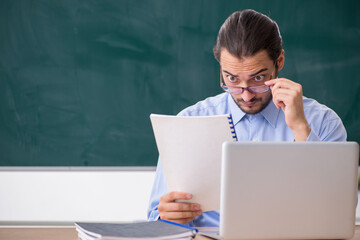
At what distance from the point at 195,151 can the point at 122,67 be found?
152cm

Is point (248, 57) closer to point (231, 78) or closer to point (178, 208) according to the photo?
point (231, 78)

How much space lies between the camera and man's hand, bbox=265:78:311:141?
1675mm

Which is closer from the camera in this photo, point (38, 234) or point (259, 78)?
point (38, 234)

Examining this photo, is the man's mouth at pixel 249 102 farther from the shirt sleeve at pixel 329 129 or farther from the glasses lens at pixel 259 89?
the shirt sleeve at pixel 329 129

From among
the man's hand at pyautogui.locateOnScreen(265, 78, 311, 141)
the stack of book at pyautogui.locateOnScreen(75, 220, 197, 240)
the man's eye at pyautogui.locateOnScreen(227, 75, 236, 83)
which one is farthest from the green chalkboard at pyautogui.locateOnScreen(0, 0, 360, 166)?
the stack of book at pyautogui.locateOnScreen(75, 220, 197, 240)

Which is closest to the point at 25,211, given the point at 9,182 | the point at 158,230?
the point at 9,182

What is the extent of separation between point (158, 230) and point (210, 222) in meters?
0.70

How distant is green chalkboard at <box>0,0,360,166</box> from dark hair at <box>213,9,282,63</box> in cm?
78

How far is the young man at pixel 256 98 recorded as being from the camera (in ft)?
5.61

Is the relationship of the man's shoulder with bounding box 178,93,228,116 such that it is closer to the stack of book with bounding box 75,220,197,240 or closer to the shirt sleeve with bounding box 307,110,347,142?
the shirt sleeve with bounding box 307,110,347,142

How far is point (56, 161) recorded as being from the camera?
2730 mm

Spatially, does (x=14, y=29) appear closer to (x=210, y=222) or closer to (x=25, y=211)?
(x=25, y=211)

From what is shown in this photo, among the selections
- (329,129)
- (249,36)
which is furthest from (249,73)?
(329,129)

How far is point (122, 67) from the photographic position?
109 inches
